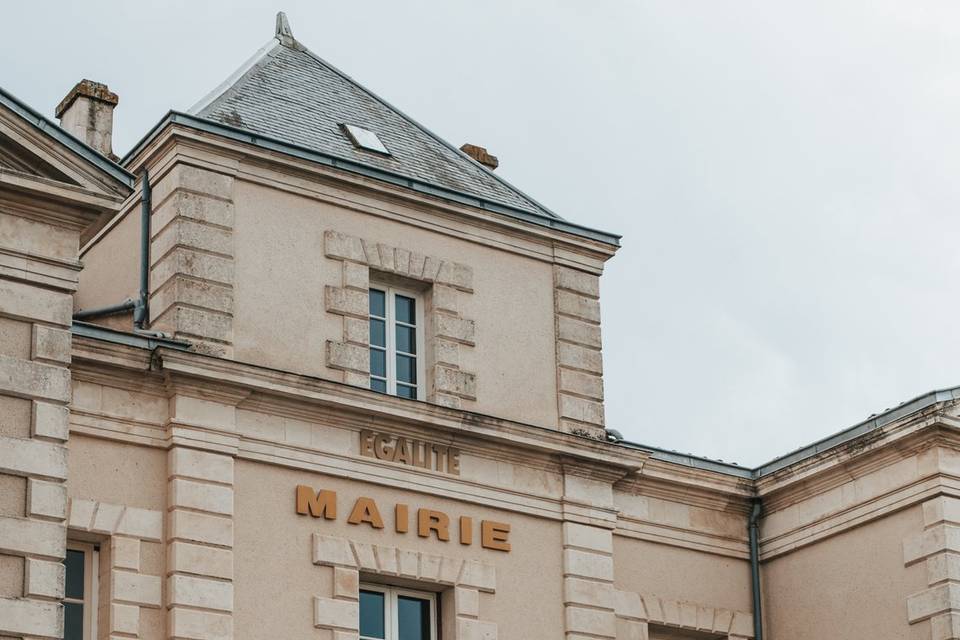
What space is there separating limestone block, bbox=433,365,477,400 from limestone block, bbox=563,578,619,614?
2.05m

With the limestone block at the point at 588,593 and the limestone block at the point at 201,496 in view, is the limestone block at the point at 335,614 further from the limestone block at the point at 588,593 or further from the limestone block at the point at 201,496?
the limestone block at the point at 588,593

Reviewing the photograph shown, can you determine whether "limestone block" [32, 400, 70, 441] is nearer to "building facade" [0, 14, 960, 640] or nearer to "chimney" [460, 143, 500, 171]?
"building facade" [0, 14, 960, 640]

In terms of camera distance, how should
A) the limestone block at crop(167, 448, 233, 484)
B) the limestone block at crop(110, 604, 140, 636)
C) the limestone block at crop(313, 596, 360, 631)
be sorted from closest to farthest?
the limestone block at crop(110, 604, 140, 636)
the limestone block at crop(167, 448, 233, 484)
the limestone block at crop(313, 596, 360, 631)

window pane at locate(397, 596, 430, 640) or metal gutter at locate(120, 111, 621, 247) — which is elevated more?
metal gutter at locate(120, 111, 621, 247)

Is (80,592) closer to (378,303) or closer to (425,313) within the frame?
(378,303)

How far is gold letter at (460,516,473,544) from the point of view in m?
19.2

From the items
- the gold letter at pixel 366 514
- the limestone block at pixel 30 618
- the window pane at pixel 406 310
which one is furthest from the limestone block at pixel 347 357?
the limestone block at pixel 30 618

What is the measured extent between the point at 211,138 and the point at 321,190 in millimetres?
1259

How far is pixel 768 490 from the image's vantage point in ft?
70.5

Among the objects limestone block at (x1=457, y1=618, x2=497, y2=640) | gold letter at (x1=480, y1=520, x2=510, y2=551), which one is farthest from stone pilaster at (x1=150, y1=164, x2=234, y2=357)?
limestone block at (x1=457, y1=618, x2=497, y2=640)

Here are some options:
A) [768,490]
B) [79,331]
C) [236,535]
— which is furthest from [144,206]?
[768,490]

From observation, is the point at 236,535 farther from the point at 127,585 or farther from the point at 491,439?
the point at 491,439

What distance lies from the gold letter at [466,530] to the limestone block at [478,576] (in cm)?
20

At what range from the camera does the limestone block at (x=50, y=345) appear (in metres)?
16.1
